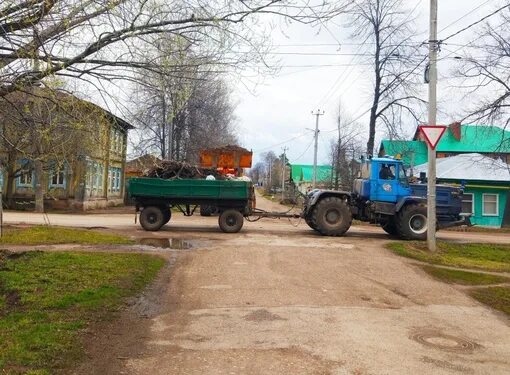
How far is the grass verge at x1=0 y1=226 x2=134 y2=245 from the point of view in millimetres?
15562

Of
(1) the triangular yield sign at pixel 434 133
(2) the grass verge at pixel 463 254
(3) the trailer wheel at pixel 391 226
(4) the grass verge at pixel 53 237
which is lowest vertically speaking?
(2) the grass verge at pixel 463 254

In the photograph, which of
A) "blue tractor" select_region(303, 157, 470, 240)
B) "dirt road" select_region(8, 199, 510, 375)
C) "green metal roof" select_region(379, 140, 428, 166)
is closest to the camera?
"dirt road" select_region(8, 199, 510, 375)

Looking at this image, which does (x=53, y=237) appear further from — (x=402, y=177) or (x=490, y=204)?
(x=490, y=204)

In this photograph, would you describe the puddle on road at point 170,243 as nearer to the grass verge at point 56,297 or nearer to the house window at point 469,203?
the grass verge at point 56,297

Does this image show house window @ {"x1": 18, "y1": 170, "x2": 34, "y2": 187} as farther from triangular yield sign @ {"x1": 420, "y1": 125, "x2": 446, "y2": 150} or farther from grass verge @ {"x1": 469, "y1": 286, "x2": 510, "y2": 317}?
grass verge @ {"x1": 469, "y1": 286, "x2": 510, "y2": 317}

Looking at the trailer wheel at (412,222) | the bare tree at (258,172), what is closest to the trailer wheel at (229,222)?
the trailer wheel at (412,222)

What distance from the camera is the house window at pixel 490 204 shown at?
34000 millimetres

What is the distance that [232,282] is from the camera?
395 inches

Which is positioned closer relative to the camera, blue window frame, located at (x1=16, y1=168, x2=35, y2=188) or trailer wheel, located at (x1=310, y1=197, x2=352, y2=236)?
trailer wheel, located at (x1=310, y1=197, x2=352, y2=236)

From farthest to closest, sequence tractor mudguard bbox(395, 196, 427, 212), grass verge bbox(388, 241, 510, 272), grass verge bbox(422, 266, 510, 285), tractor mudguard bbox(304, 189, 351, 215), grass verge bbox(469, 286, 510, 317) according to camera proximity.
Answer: tractor mudguard bbox(304, 189, 351, 215) < tractor mudguard bbox(395, 196, 427, 212) < grass verge bbox(388, 241, 510, 272) < grass verge bbox(422, 266, 510, 285) < grass verge bbox(469, 286, 510, 317)

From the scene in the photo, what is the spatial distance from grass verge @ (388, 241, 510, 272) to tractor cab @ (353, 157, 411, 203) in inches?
89.0

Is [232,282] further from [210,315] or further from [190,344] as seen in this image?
[190,344]

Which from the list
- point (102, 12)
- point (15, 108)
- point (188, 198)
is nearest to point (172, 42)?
point (102, 12)

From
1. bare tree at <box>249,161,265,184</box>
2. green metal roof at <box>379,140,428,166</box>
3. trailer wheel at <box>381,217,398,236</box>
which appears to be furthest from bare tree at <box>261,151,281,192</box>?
trailer wheel at <box>381,217,398,236</box>
